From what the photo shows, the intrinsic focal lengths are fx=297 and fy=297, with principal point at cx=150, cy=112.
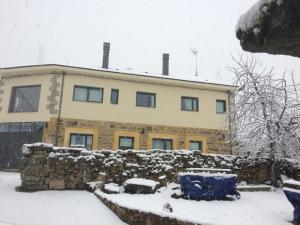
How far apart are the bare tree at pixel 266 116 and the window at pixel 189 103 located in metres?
4.77

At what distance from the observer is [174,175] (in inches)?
472

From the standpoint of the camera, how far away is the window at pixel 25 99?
57.9 feet

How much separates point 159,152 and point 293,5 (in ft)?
34.4

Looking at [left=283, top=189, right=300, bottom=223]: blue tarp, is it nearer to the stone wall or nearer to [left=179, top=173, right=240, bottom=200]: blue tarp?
[left=179, top=173, right=240, bottom=200]: blue tarp

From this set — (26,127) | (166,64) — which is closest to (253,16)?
(26,127)

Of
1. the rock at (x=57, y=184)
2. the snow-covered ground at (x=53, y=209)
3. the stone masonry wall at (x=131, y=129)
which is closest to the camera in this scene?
the snow-covered ground at (x=53, y=209)

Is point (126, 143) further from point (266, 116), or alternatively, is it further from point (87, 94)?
point (266, 116)

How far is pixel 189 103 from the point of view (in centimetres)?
1930

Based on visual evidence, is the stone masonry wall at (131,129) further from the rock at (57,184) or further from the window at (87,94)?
the rock at (57,184)

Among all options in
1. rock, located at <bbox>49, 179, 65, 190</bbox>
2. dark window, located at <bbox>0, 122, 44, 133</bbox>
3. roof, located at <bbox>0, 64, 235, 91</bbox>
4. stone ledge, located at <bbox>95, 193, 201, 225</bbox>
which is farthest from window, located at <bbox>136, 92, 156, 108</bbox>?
stone ledge, located at <bbox>95, 193, 201, 225</bbox>

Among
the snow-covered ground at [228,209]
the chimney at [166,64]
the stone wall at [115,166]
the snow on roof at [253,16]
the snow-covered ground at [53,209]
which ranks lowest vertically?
the snow-covered ground at [53,209]

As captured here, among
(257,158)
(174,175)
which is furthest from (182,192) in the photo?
(257,158)

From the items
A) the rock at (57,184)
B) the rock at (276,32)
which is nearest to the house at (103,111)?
the rock at (57,184)

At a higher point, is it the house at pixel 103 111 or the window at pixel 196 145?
the house at pixel 103 111
